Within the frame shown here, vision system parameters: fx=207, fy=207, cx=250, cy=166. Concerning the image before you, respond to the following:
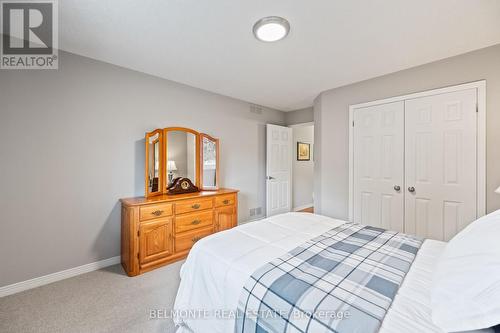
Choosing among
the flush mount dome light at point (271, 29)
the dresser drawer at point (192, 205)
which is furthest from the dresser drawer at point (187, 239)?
the flush mount dome light at point (271, 29)

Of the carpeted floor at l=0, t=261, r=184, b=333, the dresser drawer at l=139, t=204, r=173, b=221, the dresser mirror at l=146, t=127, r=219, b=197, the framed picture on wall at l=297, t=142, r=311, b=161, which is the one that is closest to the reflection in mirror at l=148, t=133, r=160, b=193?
the dresser mirror at l=146, t=127, r=219, b=197

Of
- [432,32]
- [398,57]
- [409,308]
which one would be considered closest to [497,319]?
[409,308]

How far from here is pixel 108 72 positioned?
249 cm

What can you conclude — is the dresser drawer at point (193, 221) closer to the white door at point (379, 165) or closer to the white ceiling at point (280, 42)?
the white ceiling at point (280, 42)

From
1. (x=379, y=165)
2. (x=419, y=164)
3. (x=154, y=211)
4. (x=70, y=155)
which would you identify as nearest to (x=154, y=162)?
(x=154, y=211)

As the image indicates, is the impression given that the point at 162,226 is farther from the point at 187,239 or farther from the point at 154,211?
the point at 187,239

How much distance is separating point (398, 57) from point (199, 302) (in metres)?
3.07

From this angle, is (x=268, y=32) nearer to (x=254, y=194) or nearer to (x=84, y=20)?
(x=84, y=20)

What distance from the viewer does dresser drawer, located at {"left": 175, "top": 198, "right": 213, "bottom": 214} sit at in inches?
103

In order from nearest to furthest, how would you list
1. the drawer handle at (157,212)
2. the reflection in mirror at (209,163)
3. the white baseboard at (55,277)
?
the white baseboard at (55,277) < the drawer handle at (157,212) < the reflection in mirror at (209,163)

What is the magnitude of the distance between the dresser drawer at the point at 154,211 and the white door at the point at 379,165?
2627mm

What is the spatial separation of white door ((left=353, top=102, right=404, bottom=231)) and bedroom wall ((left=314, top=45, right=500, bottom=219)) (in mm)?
167

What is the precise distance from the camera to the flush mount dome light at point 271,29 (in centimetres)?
173

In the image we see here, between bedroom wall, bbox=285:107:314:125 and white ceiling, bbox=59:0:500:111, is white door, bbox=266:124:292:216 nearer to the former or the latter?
bedroom wall, bbox=285:107:314:125
